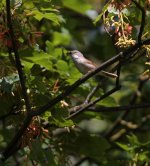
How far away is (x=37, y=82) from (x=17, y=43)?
21cm

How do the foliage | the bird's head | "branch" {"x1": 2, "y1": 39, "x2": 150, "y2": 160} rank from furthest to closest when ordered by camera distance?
the bird's head, the foliage, "branch" {"x1": 2, "y1": 39, "x2": 150, "y2": 160}

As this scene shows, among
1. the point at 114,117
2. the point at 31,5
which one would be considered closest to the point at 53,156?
the point at 31,5

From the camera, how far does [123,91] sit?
5.29 metres

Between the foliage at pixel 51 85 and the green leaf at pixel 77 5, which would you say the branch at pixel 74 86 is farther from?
the green leaf at pixel 77 5

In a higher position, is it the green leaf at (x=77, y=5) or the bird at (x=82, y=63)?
the bird at (x=82, y=63)

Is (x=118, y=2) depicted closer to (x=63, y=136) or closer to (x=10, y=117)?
(x=10, y=117)

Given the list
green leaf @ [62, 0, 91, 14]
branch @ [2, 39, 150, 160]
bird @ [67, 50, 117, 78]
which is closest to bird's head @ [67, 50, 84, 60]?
bird @ [67, 50, 117, 78]

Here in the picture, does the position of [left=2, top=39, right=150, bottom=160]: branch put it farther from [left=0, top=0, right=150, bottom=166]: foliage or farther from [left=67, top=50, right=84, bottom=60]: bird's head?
[left=67, top=50, right=84, bottom=60]: bird's head

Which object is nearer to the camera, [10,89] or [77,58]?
[10,89]

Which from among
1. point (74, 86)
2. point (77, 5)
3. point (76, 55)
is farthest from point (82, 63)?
point (77, 5)

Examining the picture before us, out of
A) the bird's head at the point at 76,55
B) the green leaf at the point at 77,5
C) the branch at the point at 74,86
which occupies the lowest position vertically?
the green leaf at the point at 77,5

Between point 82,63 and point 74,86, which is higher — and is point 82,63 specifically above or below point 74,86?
below

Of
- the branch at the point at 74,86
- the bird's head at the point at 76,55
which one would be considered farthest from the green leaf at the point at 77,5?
the branch at the point at 74,86

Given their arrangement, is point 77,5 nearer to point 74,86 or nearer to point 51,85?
point 51,85
